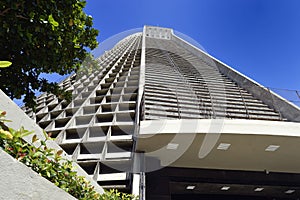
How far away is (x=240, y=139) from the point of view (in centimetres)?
645

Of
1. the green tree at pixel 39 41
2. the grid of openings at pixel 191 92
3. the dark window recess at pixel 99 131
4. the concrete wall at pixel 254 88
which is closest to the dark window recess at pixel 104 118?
the dark window recess at pixel 99 131

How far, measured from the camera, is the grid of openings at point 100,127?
8000 millimetres

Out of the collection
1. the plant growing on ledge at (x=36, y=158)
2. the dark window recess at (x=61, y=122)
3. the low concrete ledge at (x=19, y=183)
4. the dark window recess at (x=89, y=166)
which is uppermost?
the dark window recess at (x=61, y=122)

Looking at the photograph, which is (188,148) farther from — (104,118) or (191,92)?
(191,92)

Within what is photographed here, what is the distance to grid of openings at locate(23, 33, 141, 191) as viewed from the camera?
8.00 metres

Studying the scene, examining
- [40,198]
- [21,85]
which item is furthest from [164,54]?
[40,198]

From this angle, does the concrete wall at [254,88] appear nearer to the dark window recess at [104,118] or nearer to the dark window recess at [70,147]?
the dark window recess at [104,118]

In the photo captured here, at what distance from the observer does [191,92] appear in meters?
13.4

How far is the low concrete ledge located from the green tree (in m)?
2.78

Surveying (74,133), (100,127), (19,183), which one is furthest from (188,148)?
(74,133)

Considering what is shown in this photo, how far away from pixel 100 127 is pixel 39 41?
6237mm

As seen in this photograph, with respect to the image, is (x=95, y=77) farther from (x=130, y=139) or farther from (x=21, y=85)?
(x=21, y=85)

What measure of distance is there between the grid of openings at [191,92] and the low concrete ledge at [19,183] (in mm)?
5097

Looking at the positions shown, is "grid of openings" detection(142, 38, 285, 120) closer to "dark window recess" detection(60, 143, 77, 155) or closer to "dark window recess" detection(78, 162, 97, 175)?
"dark window recess" detection(78, 162, 97, 175)
